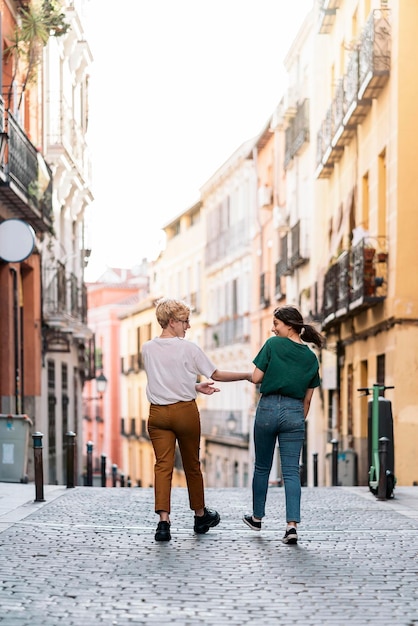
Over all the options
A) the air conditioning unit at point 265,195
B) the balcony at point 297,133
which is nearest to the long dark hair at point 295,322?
the balcony at point 297,133

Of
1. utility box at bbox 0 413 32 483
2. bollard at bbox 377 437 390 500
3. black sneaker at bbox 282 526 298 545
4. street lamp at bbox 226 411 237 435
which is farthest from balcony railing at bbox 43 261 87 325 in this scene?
black sneaker at bbox 282 526 298 545

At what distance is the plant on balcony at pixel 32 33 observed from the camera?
74.1ft

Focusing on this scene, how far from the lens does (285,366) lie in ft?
31.7

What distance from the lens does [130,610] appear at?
21.7 ft

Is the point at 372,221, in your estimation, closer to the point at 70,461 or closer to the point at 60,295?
the point at 60,295

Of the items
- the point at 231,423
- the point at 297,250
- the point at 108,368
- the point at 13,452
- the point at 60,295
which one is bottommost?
the point at 231,423

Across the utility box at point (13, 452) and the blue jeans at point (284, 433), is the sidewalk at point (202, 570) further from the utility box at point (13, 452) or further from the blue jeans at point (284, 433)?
the utility box at point (13, 452)

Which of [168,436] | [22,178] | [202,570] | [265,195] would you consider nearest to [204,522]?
[168,436]

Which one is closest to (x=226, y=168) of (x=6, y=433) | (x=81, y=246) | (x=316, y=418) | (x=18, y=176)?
(x=81, y=246)

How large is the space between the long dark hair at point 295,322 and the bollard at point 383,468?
478 centimetres

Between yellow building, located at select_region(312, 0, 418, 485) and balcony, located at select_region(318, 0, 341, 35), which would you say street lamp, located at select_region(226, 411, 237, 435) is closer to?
yellow building, located at select_region(312, 0, 418, 485)

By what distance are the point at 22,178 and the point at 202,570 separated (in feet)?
46.3

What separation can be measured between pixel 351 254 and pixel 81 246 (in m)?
13.7

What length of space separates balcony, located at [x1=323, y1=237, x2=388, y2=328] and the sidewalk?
1032cm
